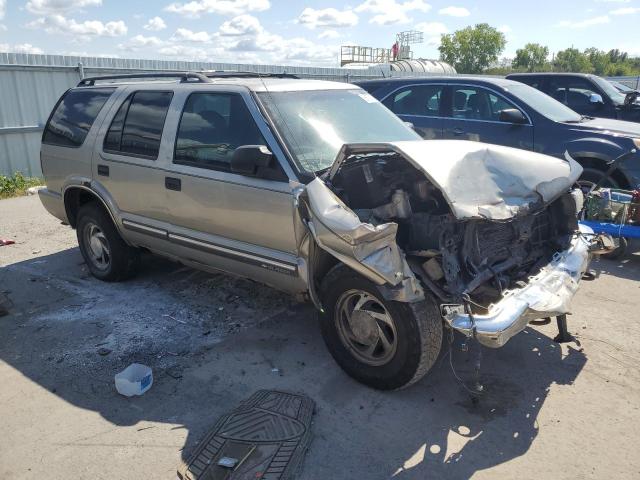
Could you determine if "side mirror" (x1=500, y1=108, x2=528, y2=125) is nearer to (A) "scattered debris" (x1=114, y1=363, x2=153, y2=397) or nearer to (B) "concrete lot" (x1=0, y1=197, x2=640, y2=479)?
(B) "concrete lot" (x1=0, y1=197, x2=640, y2=479)

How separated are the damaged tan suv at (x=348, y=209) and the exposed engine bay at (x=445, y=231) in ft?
0.03

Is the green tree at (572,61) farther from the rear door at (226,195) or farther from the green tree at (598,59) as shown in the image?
the rear door at (226,195)

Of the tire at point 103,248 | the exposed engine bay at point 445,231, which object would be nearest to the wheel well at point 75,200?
the tire at point 103,248

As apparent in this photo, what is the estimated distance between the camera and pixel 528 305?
3031 mm

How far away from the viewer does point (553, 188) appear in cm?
361

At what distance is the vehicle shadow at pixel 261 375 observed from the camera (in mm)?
3021

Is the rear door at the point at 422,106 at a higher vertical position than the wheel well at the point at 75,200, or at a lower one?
higher

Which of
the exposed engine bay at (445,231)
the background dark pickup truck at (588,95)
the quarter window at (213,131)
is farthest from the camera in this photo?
the background dark pickup truck at (588,95)

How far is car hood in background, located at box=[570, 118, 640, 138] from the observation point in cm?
675

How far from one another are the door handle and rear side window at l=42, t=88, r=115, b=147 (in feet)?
4.50

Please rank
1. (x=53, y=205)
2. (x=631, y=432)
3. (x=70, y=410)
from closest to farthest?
(x=631, y=432) → (x=70, y=410) → (x=53, y=205)

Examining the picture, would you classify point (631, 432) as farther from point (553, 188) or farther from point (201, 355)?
point (201, 355)

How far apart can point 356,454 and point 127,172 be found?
129 inches

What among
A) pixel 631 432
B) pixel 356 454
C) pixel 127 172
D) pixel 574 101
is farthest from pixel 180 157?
pixel 574 101
